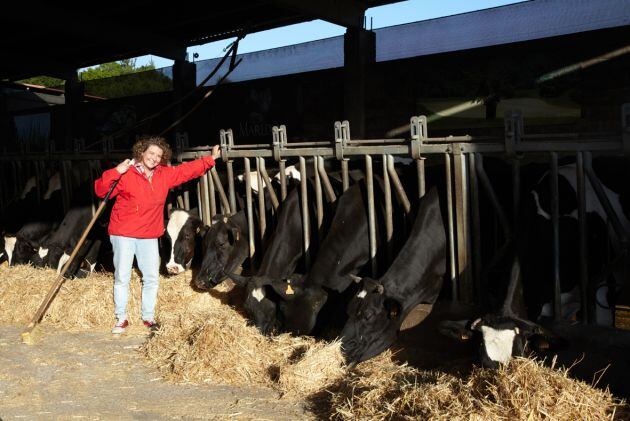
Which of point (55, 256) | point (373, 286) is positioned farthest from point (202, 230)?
point (373, 286)

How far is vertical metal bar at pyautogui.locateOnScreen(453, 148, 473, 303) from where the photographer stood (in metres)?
5.58

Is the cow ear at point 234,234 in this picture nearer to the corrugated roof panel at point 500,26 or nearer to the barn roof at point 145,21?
the barn roof at point 145,21

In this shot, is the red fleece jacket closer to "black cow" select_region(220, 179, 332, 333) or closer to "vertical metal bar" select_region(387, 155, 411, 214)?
"black cow" select_region(220, 179, 332, 333)

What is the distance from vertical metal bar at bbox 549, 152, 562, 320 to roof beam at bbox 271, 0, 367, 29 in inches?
178

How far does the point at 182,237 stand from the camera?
776 centimetres

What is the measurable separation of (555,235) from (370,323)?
5.19 ft

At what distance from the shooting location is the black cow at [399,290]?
16.5 feet

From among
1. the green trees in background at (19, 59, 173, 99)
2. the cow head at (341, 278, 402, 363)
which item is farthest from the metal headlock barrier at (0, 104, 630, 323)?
the green trees in background at (19, 59, 173, 99)

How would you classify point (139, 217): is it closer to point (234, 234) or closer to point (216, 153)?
point (234, 234)

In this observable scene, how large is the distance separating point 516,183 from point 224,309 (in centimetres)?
311

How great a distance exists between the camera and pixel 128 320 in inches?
269

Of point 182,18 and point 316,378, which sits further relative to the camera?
point 182,18

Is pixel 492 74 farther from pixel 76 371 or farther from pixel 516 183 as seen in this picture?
pixel 76 371

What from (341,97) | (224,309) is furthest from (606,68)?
(224,309)
